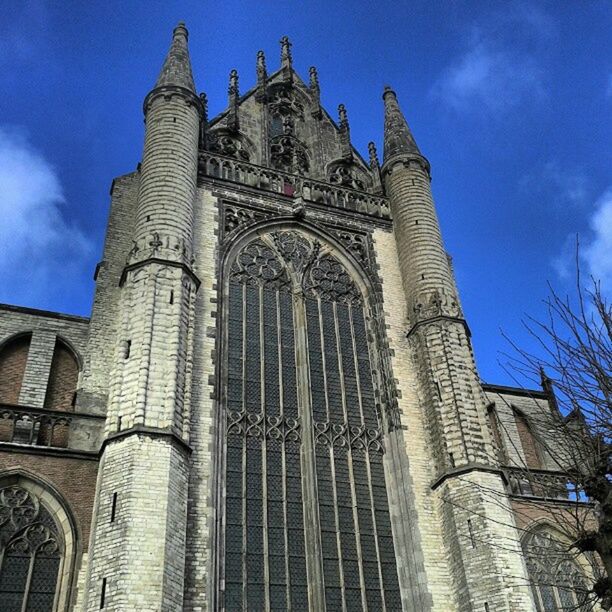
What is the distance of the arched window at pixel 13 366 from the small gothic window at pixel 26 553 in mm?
2603

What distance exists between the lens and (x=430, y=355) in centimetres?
1659

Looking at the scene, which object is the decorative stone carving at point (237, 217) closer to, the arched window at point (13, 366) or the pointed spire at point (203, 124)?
the pointed spire at point (203, 124)

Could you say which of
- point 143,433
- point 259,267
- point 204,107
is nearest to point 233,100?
point 204,107

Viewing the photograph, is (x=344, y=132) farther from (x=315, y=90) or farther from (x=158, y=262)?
(x=158, y=262)

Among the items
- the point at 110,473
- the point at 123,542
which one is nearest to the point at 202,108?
the point at 110,473

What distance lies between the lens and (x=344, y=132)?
2297cm

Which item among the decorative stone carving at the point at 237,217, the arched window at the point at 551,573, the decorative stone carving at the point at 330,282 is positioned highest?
the decorative stone carving at the point at 237,217

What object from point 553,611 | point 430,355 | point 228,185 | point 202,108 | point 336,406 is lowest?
point 553,611

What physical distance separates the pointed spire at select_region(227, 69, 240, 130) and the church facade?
2.85 feet

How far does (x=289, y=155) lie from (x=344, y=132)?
98.9 inches

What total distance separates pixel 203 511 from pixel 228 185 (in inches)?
343

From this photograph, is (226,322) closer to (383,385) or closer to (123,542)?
(383,385)

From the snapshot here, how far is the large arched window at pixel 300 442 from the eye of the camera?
43.5ft

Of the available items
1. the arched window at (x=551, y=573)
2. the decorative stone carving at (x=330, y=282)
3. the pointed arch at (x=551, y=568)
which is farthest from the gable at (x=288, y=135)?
the arched window at (x=551, y=573)
